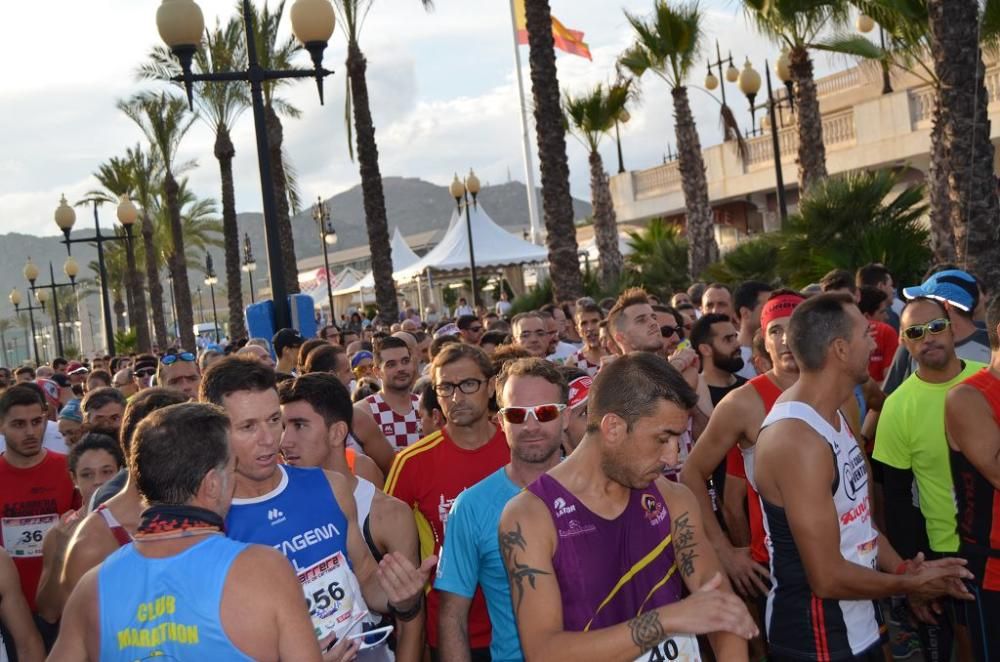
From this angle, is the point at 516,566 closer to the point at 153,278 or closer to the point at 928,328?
the point at 928,328

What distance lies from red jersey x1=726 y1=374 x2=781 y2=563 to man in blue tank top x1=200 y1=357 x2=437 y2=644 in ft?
5.45

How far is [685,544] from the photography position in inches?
136

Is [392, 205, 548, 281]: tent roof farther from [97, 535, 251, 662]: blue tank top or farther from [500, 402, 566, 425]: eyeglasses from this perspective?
[97, 535, 251, 662]: blue tank top

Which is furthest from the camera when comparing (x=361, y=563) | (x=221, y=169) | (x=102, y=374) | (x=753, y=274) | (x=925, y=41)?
(x=221, y=169)

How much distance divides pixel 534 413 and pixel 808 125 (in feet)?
61.9

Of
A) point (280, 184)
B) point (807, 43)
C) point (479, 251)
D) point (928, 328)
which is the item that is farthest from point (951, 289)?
point (479, 251)

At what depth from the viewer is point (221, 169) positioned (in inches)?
1299

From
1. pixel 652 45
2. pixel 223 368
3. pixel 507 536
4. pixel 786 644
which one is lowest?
pixel 786 644

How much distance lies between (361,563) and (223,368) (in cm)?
98

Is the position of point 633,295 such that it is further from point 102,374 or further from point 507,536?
point 102,374

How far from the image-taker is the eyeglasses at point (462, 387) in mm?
5410

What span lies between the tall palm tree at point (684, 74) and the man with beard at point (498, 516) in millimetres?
20158

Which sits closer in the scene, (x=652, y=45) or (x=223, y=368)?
(x=223, y=368)

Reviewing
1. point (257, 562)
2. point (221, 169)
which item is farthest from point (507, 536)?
point (221, 169)
